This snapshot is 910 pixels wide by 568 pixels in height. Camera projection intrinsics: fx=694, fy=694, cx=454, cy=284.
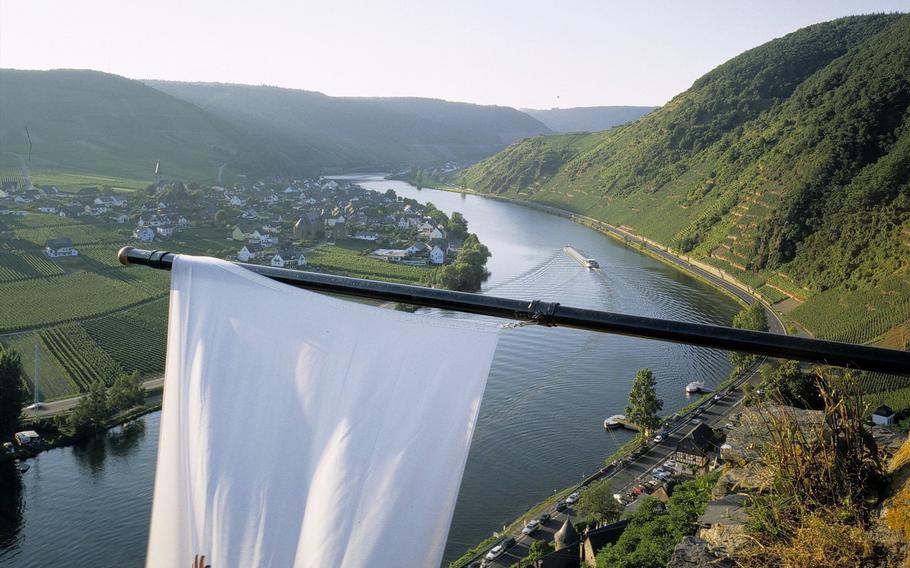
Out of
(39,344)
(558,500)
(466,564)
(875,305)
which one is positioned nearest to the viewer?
(466,564)

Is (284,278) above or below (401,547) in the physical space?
above

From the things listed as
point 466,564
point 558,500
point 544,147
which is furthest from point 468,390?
point 544,147

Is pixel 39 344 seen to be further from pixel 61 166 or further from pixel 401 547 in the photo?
pixel 61 166

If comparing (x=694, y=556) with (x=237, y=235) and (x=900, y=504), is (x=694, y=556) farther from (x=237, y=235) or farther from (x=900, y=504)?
(x=237, y=235)

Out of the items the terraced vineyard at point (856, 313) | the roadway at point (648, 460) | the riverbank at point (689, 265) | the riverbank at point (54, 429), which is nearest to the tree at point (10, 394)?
the riverbank at point (54, 429)

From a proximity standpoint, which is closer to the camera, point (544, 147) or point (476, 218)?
point (476, 218)

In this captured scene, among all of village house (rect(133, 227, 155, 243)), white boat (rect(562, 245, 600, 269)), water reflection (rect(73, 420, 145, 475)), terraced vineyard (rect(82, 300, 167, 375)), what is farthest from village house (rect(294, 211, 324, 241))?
water reflection (rect(73, 420, 145, 475))

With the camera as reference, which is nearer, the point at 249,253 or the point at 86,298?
the point at 86,298

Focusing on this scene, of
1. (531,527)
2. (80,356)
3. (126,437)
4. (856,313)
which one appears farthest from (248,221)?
(531,527)
